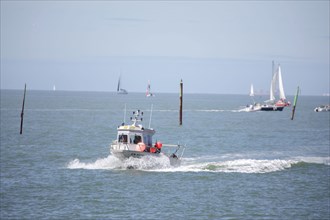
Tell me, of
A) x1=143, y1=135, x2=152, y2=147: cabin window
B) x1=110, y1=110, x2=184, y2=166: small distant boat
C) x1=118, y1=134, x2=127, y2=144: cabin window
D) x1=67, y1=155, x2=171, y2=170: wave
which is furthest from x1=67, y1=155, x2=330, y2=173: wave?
x1=143, y1=135, x2=152, y2=147: cabin window

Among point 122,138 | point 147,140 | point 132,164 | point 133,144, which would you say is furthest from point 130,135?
point 132,164

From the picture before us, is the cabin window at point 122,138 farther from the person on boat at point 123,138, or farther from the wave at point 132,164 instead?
the wave at point 132,164

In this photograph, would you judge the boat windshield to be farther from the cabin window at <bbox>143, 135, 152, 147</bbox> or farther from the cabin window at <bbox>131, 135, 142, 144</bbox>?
the cabin window at <bbox>143, 135, 152, 147</bbox>

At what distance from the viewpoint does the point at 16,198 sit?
39500mm

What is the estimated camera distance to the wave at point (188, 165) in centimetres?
5053

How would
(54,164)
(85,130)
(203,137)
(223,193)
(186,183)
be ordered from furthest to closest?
(85,130) → (203,137) → (54,164) → (186,183) → (223,193)

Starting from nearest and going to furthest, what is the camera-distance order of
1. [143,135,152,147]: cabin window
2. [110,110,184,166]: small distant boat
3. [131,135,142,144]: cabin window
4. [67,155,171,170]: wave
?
1. [110,110,184,166]: small distant boat
2. [67,155,171,170]: wave
3. [131,135,142,144]: cabin window
4. [143,135,152,147]: cabin window

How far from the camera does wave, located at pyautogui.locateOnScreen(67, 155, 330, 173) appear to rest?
5053 cm

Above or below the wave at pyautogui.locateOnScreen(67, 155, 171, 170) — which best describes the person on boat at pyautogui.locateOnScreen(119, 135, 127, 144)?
above

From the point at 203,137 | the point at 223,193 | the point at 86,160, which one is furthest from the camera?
the point at 203,137

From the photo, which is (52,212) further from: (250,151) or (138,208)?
(250,151)

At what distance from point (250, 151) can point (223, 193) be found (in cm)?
2846

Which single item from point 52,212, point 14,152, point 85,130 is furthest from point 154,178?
point 85,130

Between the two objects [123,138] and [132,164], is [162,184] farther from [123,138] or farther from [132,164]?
[123,138]
